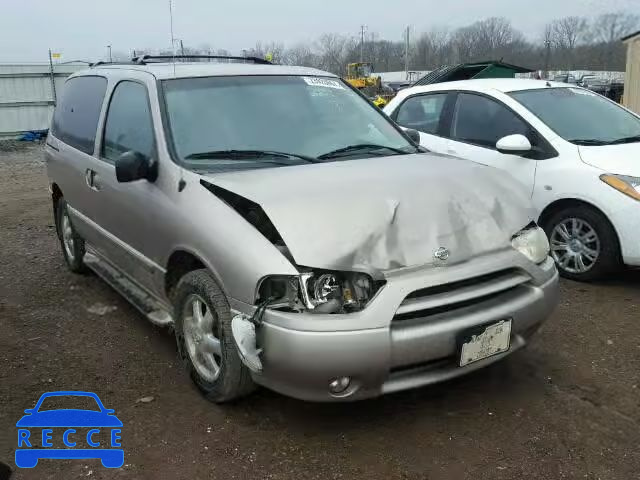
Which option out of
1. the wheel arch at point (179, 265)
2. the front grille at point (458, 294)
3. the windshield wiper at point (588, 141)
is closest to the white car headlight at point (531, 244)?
the front grille at point (458, 294)

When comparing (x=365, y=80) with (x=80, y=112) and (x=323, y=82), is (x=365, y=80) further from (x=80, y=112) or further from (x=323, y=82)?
(x=323, y=82)

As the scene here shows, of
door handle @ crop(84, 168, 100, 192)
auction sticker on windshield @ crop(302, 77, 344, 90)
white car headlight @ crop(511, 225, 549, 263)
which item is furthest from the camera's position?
door handle @ crop(84, 168, 100, 192)

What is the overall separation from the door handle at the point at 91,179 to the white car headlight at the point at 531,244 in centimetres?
279

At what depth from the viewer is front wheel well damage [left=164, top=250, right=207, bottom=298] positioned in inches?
127

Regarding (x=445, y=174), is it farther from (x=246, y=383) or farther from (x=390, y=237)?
(x=246, y=383)

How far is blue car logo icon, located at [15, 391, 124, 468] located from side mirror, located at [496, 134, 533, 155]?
367 centimetres

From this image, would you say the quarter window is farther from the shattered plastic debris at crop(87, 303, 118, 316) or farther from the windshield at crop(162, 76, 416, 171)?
the shattered plastic debris at crop(87, 303, 118, 316)

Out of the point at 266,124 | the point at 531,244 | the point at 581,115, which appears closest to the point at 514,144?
the point at 581,115

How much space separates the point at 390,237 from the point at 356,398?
0.73 meters

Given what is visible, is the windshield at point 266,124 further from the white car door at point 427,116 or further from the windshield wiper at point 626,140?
the windshield wiper at point 626,140

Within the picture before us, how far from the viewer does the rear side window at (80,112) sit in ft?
14.7

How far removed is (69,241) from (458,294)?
3948 millimetres

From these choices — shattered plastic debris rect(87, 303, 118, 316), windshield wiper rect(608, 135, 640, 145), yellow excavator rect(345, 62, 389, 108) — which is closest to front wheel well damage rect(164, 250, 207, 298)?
shattered plastic debris rect(87, 303, 118, 316)

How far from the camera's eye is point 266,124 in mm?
3619
